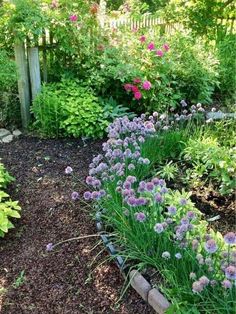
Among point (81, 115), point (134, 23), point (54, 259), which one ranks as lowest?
point (54, 259)

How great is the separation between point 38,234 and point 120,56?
2.65 m

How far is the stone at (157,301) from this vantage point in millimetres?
2184

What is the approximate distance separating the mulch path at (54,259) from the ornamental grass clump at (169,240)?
225 millimetres

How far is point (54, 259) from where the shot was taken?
2811 mm

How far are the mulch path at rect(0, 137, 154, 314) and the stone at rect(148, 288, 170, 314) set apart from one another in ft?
0.29

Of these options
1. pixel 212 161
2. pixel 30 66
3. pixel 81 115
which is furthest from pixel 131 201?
pixel 30 66

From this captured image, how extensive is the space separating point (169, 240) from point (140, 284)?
32 centimetres

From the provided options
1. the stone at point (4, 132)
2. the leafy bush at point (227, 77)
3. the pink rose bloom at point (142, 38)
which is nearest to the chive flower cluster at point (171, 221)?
the stone at point (4, 132)

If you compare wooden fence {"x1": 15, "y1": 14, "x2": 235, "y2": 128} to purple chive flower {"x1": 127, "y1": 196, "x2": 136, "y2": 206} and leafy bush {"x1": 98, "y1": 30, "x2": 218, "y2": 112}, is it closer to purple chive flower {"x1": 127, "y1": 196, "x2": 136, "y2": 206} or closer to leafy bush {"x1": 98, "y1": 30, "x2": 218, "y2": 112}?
leafy bush {"x1": 98, "y1": 30, "x2": 218, "y2": 112}

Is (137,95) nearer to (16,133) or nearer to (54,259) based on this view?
(16,133)

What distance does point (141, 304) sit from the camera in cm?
237

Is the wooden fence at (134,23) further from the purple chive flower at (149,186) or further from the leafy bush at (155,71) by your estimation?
the purple chive flower at (149,186)

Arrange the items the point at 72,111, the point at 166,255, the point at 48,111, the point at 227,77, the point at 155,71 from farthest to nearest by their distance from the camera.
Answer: the point at 227,77 → the point at 155,71 → the point at 48,111 → the point at 72,111 → the point at 166,255

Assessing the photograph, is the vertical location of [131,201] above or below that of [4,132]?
above
